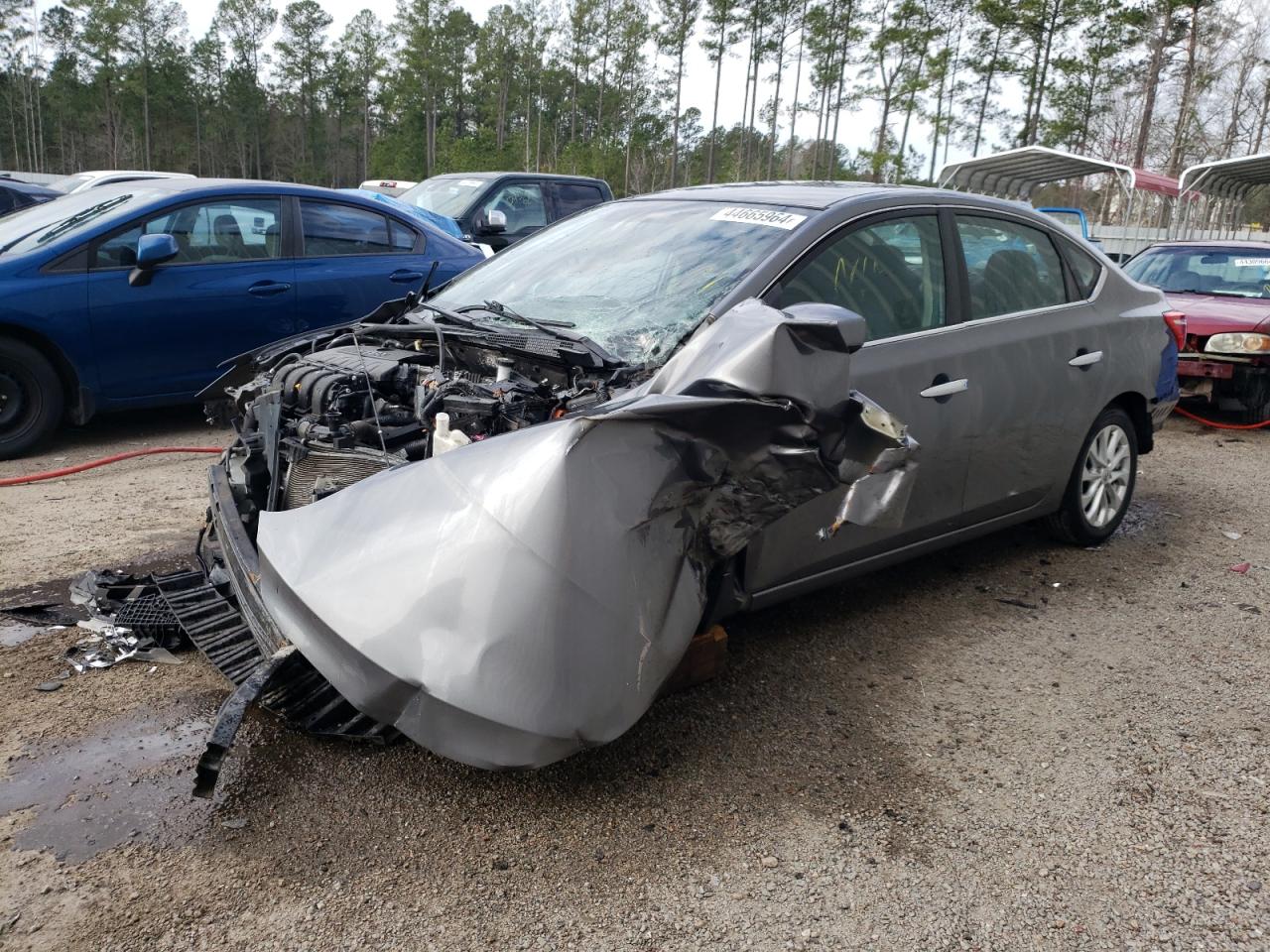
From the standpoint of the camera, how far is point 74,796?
258 cm

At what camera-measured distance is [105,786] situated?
2629 mm

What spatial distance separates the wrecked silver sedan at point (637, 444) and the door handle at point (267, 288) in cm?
237

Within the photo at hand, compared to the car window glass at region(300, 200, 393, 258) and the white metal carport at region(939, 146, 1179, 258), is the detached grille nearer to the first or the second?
the car window glass at region(300, 200, 393, 258)

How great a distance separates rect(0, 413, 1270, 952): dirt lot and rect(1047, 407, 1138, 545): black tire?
0.88m

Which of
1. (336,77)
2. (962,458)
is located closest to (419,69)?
(336,77)

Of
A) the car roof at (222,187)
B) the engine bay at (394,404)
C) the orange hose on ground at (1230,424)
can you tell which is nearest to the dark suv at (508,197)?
the car roof at (222,187)

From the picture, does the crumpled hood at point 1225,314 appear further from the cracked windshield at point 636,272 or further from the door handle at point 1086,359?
the cracked windshield at point 636,272

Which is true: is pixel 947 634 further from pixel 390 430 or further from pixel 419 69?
pixel 419 69

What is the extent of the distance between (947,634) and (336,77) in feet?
205

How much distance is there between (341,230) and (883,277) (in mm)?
4568

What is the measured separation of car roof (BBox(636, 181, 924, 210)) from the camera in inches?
148

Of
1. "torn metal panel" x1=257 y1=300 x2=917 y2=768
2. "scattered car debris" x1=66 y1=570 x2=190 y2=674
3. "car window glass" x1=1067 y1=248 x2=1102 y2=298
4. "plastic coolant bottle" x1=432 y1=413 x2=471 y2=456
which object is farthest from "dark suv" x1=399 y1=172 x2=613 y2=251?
"torn metal panel" x1=257 y1=300 x2=917 y2=768

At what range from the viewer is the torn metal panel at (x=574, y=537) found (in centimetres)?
232

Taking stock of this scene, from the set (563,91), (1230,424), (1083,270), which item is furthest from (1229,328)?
(563,91)
